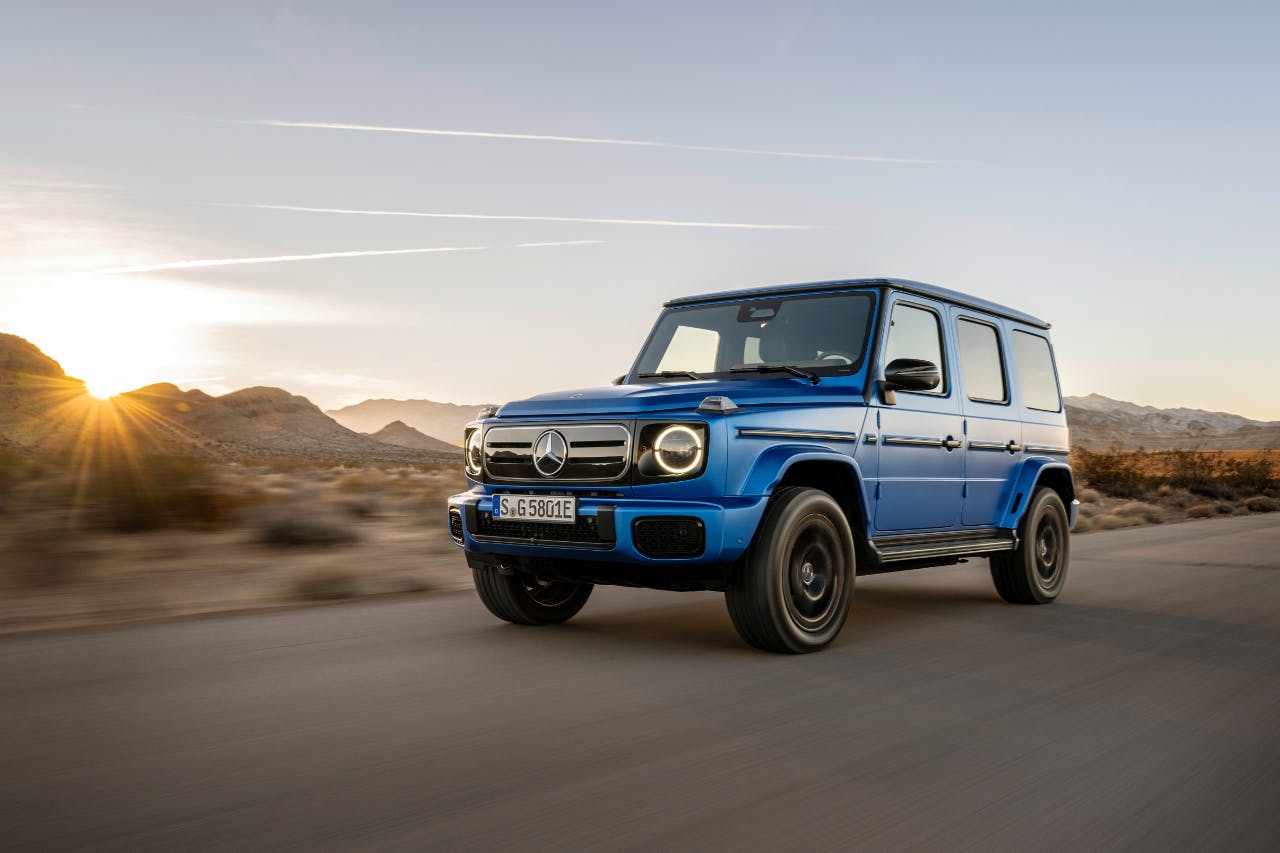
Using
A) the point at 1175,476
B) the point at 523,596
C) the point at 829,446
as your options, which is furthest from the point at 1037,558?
the point at 1175,476

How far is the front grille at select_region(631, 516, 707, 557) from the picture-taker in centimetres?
521

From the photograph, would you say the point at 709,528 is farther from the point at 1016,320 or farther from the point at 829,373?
the point at 1016,320

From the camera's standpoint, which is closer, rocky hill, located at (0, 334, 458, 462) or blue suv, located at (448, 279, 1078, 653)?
blue suv, located at (448, 279, 1078, 653)

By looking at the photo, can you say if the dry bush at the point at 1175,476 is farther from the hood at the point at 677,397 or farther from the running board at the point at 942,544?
the hood at the point at 677,397

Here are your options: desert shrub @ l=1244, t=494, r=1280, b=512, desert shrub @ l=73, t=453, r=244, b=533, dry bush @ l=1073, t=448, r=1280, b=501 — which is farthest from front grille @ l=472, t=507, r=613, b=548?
dry bush @ l=1073, t=448, r=1280, b=501

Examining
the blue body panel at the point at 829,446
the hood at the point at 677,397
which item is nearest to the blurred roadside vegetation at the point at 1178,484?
the blue body panel at the point at 829,446

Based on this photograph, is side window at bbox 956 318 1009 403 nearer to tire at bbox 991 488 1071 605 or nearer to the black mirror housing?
tire at bbox 991 488 1071 605

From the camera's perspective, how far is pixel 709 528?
5.20 metres

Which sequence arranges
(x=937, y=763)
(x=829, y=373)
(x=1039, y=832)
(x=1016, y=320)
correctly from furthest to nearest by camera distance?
1. (x=1016, y=320)
2. (x=829, y=373)
3. (x=937, y=763)
4. (x=1039, y=832)

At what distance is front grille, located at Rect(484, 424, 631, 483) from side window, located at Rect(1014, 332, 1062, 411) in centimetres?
395

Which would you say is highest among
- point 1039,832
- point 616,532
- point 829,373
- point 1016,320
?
point 1016,320

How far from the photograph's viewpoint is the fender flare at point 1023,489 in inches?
306

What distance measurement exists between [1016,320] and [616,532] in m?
4.41

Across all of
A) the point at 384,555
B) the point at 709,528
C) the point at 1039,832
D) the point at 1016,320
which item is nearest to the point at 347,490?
the point at 384,555
